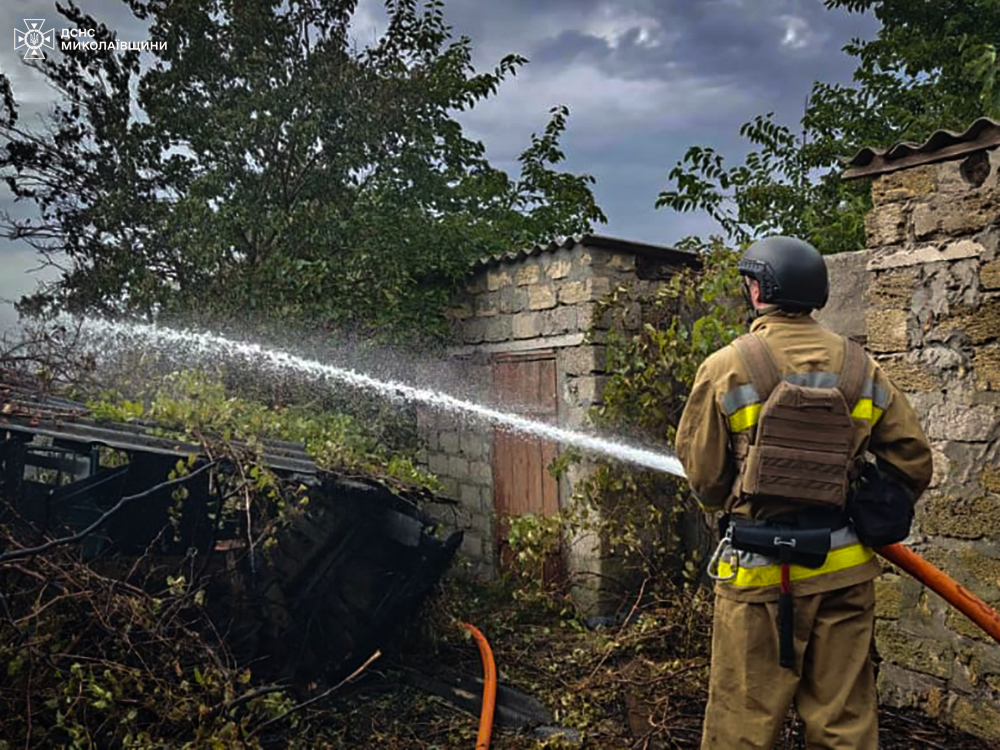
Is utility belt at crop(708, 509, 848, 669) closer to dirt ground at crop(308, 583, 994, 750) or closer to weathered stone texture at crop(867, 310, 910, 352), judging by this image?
dirt ground at crop(308, 583, 994, 750)

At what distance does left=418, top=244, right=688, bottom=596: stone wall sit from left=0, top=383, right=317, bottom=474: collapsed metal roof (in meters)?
2.29

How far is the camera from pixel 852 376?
3.15m

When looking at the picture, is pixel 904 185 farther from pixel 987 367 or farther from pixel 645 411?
pixel 645 411

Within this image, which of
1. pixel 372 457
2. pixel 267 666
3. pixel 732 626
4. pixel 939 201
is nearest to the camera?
pixel 732 626

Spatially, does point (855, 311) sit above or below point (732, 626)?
above

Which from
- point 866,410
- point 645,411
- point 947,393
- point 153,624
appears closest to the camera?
point 866,410

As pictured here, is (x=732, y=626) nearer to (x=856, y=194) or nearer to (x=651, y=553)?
(x=651, y=553)

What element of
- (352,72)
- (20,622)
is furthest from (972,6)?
(20,622)

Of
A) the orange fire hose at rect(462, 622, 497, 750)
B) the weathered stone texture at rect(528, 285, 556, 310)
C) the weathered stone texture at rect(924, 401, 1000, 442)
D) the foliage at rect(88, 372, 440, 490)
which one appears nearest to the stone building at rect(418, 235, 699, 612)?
the weathered stone texture at rect(528, 285, 556, 310)

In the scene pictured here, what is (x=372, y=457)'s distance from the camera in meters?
5.96

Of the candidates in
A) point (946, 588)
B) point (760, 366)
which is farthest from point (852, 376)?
point (946, 588)

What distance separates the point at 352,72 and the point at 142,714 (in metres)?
7.56

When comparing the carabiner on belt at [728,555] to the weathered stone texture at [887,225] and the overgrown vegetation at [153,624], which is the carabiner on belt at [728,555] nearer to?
the overgrown vegetation at [153,624]

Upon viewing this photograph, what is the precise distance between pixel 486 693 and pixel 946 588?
255cm
